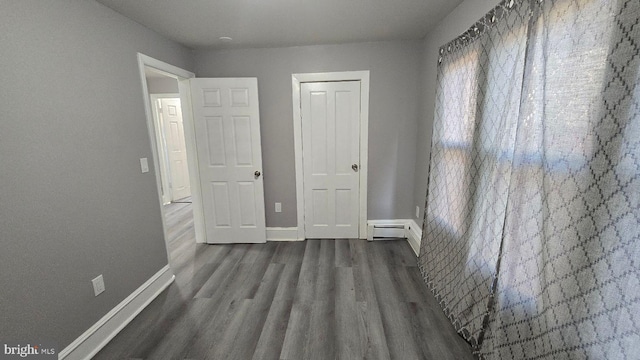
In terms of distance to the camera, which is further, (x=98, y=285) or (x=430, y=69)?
(x=430, y=69)

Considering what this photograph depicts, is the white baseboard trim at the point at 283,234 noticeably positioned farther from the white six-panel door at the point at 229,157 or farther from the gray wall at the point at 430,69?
the gray wall at the point at 430,69

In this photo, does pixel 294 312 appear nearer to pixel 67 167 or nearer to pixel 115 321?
pixel 115 321

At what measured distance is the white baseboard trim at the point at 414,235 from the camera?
2.71m

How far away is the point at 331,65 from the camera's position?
Result: 2.77 m

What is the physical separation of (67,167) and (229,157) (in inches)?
59.0

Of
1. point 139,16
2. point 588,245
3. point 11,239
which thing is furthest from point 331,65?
point 11,239

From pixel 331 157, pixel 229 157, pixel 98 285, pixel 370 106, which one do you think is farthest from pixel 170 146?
pixel 370 106

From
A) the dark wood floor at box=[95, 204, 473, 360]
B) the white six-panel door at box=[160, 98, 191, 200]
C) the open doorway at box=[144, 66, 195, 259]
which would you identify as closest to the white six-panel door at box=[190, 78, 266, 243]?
the dark wood floor at box=[95, 204, 473, 360]

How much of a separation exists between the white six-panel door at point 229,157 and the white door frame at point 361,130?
437 mm

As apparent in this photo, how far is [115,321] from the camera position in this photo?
1.73 meters

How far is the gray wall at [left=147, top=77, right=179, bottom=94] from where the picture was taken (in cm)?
439

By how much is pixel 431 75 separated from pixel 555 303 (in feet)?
6.93

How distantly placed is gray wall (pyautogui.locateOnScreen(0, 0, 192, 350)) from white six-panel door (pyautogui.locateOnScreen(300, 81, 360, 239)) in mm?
1634

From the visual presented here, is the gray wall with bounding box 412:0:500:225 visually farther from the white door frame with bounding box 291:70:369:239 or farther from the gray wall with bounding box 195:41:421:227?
the white door frame with bounding box 291:70:369:239
